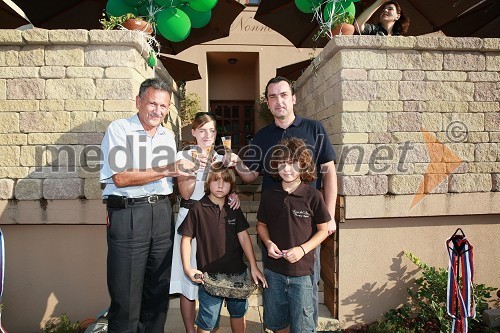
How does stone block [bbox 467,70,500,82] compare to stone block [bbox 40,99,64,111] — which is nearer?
stone block [bbox 40,99,64,111]

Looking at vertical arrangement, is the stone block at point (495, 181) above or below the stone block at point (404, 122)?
below

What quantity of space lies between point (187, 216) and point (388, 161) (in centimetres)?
226

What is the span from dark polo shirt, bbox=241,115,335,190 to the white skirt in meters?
0.76

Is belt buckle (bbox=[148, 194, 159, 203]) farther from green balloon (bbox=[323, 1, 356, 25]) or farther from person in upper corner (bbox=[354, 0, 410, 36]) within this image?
person in upper corner (bbox=[354, 0, 410, 36])

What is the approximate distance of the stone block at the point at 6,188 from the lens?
11.7ft

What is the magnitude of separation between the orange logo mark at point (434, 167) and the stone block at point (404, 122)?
11cm

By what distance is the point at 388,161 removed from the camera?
3.69 meters

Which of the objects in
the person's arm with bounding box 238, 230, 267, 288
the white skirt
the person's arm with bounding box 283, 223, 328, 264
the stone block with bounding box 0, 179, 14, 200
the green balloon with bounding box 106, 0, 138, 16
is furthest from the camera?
the green balloon with bounding box 106, 0, 138, 16

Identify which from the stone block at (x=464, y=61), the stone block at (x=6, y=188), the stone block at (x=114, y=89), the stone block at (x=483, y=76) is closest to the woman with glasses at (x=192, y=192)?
the stone block at (x=114, y=89)

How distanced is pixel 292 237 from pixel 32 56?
325cm

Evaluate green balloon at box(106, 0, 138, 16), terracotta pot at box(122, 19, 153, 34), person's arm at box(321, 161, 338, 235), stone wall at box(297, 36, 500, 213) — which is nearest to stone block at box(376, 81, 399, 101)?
stone wall at box(297, 36, 500, 213)

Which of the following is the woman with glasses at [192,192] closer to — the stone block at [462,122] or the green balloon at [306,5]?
the stone block at [462,122]

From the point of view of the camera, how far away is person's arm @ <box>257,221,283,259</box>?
2.52 meters

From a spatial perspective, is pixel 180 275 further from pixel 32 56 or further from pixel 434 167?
pixel 434 167
